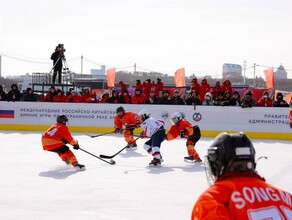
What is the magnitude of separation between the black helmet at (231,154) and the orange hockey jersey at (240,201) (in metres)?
0.03

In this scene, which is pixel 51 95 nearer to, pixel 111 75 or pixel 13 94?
pixel 13 94

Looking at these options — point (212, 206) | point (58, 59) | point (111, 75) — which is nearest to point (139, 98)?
point (58, 59)

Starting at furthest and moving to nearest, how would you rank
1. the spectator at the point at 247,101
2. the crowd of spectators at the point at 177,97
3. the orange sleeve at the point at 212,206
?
1. the crowd of spectators at the point at 177,97
2. the spectator at the point at 247,101
3. the orange sleeve at the point at 212,206

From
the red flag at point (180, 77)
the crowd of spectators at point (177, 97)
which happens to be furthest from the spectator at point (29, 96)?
the red flag at point (180, 77)

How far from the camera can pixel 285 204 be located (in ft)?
5.21

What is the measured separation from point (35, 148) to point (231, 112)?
5036mm

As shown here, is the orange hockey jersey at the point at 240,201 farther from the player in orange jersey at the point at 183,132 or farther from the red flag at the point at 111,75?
the red flag at the point at 111,75

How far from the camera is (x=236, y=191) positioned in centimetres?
152

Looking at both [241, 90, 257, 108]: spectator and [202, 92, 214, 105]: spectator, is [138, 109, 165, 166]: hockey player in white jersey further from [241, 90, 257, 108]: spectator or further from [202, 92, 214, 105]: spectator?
[241, 90, 257, 108]: spectator

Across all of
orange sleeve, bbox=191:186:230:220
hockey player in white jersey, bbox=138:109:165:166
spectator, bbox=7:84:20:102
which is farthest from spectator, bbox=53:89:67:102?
orange sleeve, bbox=191:186:230:220

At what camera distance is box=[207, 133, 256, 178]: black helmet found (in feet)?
5.12

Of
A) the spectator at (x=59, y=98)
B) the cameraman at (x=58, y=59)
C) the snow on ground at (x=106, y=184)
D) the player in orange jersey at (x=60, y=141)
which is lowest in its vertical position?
the snow on ground at (x=106, y=184)

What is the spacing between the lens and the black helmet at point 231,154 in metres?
1.56

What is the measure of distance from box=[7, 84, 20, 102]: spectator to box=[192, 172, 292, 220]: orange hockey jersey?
11.8 m
